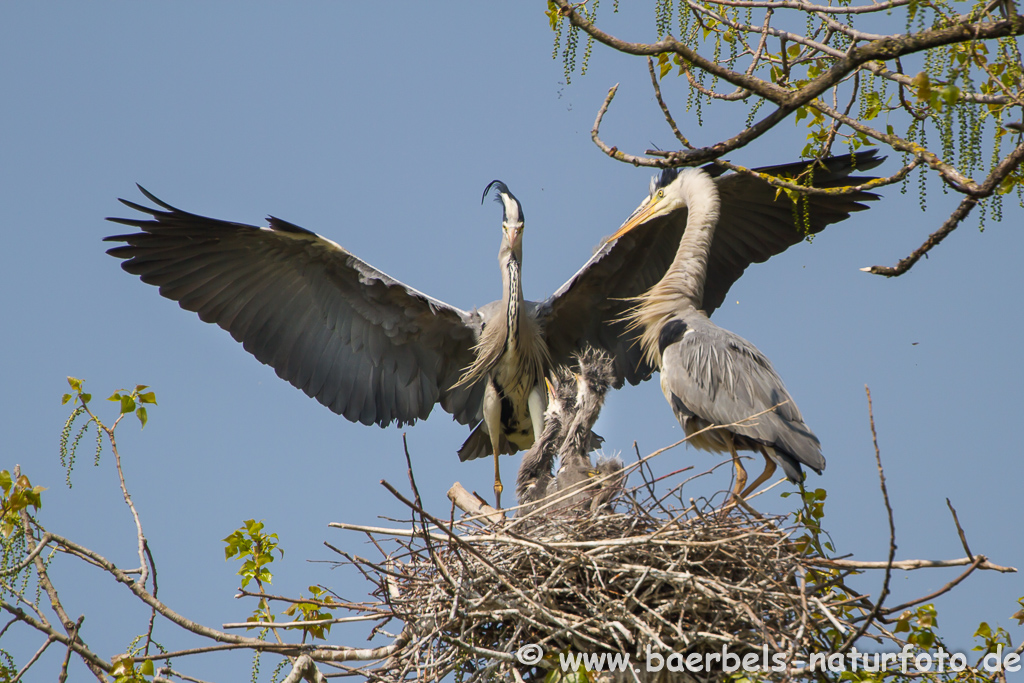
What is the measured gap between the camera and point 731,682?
379cm

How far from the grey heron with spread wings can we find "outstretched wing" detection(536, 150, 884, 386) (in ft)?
0.03

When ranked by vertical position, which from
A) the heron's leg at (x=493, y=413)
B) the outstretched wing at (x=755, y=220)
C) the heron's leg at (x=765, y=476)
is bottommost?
the heron's leg at (x=765, y=476)

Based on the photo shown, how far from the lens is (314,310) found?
7023 millimetres

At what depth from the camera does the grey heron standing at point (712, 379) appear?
4953mm

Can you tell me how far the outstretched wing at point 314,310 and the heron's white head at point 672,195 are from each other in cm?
138

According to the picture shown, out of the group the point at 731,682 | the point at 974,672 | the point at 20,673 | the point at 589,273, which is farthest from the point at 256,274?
the point at 974,672

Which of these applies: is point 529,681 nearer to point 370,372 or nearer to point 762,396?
point 762,396

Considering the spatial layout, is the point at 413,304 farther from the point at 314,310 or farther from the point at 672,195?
the point at 672,195

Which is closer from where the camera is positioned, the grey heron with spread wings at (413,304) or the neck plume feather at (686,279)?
the neck plume feather at (686,279)

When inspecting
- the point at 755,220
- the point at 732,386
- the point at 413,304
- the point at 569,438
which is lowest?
the point at 569,438

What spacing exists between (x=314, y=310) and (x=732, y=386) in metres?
3.21
